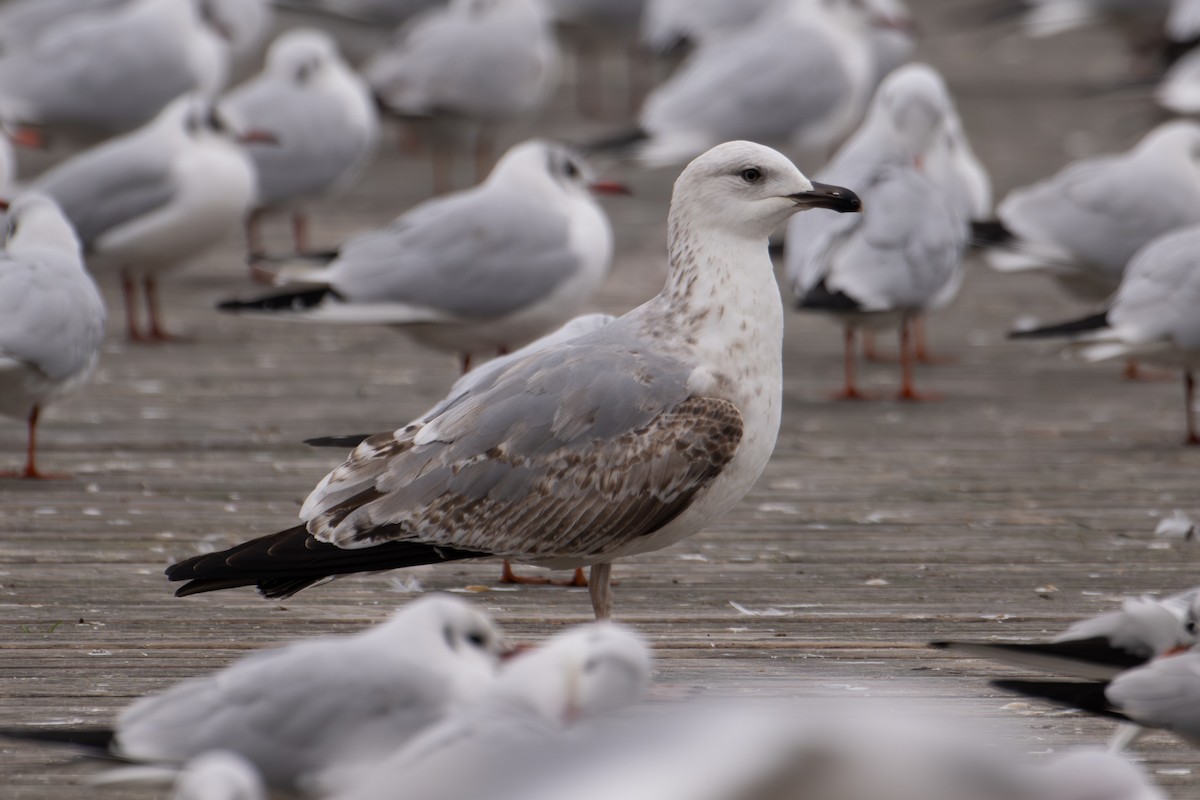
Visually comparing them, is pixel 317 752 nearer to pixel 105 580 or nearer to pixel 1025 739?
pixel 1025 739

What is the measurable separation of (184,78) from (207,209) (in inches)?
103

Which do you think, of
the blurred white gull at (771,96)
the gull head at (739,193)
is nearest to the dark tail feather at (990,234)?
the blurred white gull at (771,96)

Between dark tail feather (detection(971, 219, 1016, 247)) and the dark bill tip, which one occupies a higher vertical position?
the dark bill tip

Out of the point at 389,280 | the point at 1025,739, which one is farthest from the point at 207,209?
the point at 1025,739

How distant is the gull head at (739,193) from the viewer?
4.12 m

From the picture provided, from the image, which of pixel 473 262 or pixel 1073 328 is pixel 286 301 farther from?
pixel 1073 328

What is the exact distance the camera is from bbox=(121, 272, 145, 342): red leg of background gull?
7617 millimetres

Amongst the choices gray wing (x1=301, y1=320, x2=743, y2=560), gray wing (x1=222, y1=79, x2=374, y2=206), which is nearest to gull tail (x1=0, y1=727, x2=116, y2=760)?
gray wing (x1=301, y1=320, x2=743, y2=560)

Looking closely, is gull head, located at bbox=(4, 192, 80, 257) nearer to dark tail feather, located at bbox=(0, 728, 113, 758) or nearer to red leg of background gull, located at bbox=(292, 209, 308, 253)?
dark tail feather, located at bbox=(0, 728, 113, 758)

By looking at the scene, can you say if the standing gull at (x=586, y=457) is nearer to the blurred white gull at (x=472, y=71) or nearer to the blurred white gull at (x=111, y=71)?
the blurred white gull at (x=111, y=71)

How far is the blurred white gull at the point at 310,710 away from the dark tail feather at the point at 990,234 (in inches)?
192

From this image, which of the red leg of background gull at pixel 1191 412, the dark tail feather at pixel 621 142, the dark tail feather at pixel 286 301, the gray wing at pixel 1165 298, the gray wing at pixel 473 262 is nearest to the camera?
the gray wing at pixel 1165 298

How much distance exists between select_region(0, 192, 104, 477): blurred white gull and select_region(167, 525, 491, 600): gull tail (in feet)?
5.09

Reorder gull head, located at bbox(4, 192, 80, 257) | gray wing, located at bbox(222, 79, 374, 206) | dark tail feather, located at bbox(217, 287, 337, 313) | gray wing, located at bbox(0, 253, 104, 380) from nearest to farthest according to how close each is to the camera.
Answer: gray wing, located at bbox(0, 253, 104, 380), gull head, located at bbox(4, 192, 80, 257), dark tail feather, located at bbox(217, 287, 337, 313), gray wing, located at bbox(222, 79, 374, 206)
